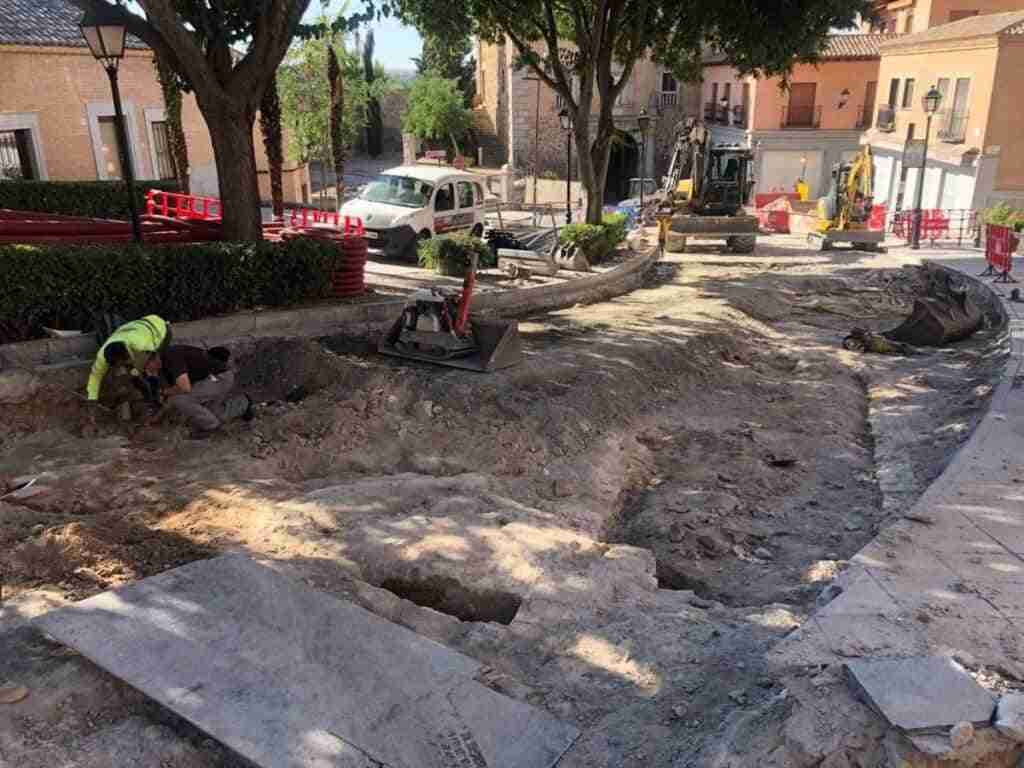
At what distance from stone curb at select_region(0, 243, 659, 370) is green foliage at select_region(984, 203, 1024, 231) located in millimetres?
10727

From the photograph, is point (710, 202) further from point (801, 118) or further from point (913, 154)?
point (801, 118)

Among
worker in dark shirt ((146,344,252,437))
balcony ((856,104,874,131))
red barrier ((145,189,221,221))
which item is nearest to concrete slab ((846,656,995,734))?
worker in dark shirt ((146,344,252,437))

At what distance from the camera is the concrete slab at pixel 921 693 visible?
365 cm

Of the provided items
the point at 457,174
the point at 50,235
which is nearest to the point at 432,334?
the point at 50,235

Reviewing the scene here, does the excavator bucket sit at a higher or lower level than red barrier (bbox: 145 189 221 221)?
lower

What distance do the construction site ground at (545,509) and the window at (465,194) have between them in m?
5.19

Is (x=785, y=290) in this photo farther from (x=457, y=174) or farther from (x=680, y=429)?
(x=680, y=429)

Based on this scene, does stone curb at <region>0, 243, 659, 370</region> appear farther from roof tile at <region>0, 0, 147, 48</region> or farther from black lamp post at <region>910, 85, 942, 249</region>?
roof tile at <region>0, 0, 147, 48</region>

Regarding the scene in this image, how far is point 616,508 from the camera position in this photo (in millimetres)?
7664

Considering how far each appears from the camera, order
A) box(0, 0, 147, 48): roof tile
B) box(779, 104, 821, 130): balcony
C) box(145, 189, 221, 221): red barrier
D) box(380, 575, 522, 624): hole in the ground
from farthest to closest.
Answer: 1. box(779, 104, 821, 130): balcony
2. box(0, 0, 147, 48): roof tile
3. box(145, 189, 221, 221): red barrier
4. box(380, 575, 522, 624): hole in the ground

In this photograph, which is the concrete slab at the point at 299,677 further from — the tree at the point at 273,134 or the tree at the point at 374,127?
the tree at the point at 374,127

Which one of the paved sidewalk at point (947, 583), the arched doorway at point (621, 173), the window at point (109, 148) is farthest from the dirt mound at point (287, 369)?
the arched doorway at point (621, 173)

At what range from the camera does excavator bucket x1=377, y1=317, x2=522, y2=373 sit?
31.1 ft

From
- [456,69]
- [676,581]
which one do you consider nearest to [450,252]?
[676,581]
